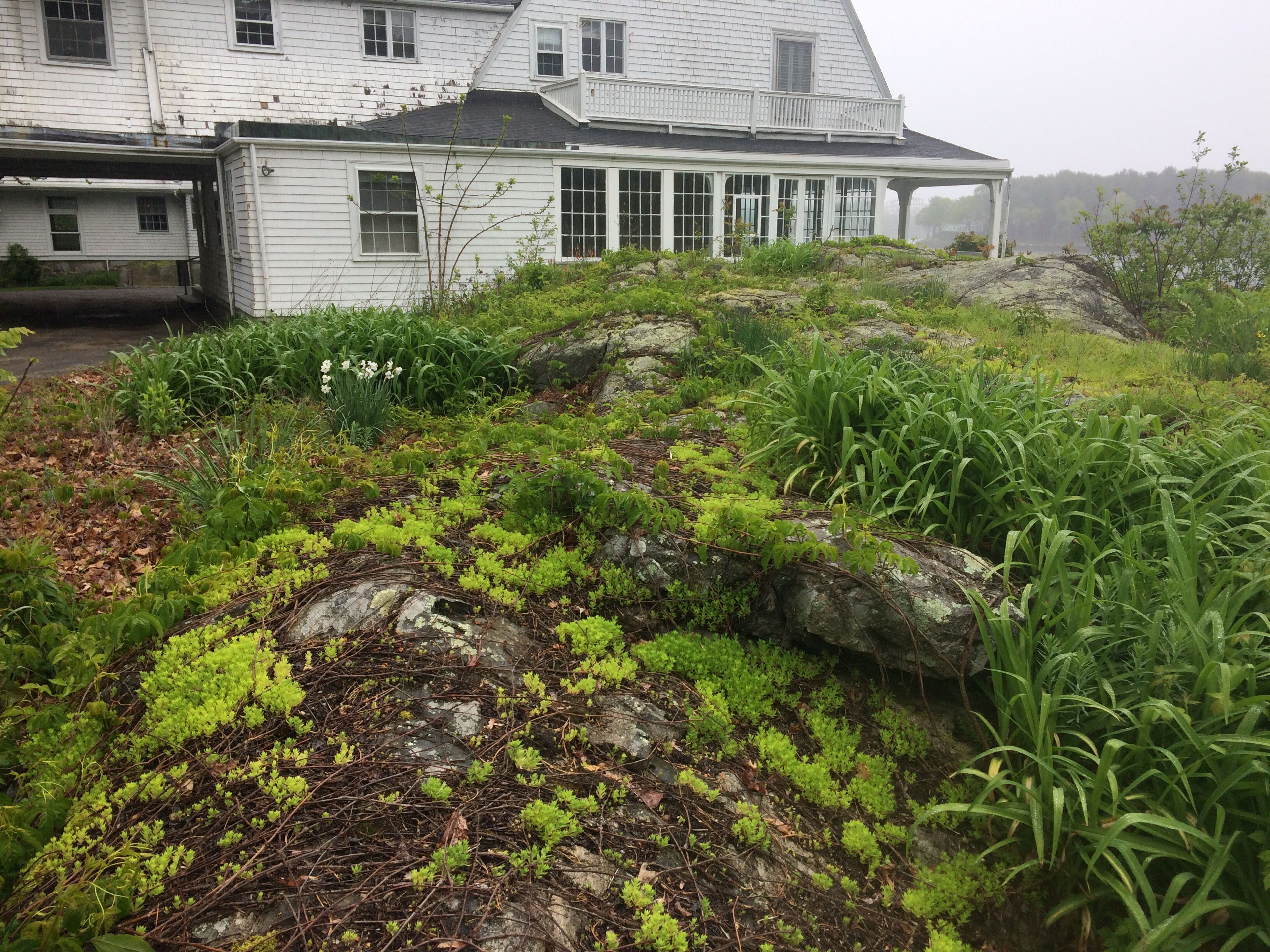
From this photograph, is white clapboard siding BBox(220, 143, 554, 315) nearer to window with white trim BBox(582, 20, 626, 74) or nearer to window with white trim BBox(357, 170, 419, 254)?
window with white trim BBox(357, 170, 419, 254)

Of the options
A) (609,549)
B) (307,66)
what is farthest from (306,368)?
(307,66)

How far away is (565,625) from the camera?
349cm

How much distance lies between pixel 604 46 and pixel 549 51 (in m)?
1.42

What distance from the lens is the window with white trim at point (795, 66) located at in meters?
20.7

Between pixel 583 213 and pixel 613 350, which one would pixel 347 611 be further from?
pixel 583 213

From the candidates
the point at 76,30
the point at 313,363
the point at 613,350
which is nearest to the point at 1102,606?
the point at 613,350

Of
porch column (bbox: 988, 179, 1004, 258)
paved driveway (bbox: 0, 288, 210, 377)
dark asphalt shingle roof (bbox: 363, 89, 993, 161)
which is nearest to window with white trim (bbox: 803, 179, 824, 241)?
dark asphalt shingle roof (bbox: 363, 89, 993, 161)

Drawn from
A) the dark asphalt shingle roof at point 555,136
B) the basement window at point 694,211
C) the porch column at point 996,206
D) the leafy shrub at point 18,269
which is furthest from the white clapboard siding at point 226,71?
the porch column at point 996,206

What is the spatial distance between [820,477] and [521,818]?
2.41 metres

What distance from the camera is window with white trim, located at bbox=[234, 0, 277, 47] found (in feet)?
49.6

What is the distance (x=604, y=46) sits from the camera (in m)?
18.6

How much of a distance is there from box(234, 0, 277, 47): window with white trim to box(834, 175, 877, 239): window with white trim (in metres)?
12.1

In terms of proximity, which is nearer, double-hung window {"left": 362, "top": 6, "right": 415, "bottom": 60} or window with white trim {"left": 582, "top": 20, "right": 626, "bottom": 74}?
double-hung window {"left": 362, "top": 6, "right": 415, "bottom": 60}

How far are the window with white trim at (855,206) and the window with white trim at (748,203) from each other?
186 centimetres
